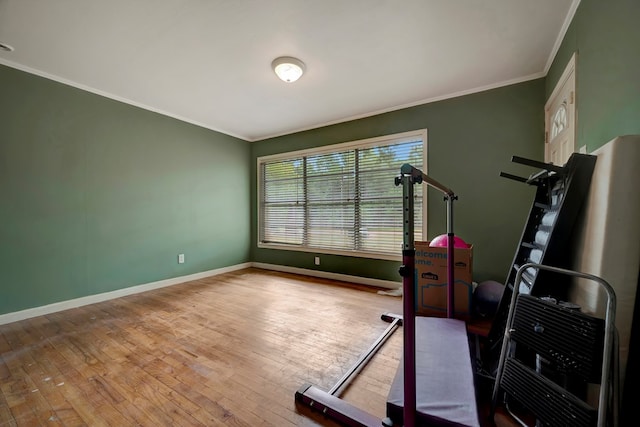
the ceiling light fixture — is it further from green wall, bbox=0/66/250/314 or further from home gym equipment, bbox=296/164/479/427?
home gym equipment, bbox=296/164/479/427

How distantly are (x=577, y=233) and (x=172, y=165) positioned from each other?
4.56 meters

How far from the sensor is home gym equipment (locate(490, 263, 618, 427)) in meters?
0.87

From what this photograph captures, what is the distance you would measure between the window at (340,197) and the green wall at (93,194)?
1082mm

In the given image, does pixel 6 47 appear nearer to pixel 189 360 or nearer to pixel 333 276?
pixel 189 360

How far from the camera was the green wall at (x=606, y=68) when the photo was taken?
1.24 meters

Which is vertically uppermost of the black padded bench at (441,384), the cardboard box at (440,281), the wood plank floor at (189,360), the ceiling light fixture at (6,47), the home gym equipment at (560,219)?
the ceiling light fixture at (6,47)

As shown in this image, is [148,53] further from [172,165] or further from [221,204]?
[221,204]

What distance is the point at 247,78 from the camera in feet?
9.42

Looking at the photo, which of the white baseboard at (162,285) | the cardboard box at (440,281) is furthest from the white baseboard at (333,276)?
the cardboard box at (440,281)

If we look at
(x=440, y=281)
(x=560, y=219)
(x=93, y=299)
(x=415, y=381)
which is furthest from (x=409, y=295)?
(x=93, y=299)

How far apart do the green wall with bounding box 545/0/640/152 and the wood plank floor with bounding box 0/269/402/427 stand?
6.52 feet

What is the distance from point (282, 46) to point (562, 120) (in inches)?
104

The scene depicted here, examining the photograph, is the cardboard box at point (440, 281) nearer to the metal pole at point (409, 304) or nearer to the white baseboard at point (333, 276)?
the white baseboard at point (333, 276)

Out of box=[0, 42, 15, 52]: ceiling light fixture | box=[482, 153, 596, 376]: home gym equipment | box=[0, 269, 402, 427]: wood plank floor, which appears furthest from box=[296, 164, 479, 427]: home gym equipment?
box=[0, 42, 15, 52]: ceiling light fixture
